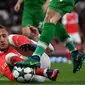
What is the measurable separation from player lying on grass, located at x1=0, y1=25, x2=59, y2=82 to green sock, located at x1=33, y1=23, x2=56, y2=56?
7.5 inches

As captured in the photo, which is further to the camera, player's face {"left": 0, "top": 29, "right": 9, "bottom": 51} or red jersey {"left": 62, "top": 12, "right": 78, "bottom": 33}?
red jersey {"left": 62, "top": 12, "right": 78, "bottom": 33}

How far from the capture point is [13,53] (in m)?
6.18

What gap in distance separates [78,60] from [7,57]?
4.05 ft

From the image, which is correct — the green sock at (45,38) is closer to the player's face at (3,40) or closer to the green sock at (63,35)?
the player's face at (3,40)

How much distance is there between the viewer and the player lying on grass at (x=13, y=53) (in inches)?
239

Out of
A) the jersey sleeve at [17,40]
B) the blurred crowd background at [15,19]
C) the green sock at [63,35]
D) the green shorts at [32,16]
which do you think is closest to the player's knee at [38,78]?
the jersey sleeve at [17,40]

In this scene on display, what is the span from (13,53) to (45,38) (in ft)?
1.52

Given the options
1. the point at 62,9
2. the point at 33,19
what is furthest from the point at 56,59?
the point at 62,9

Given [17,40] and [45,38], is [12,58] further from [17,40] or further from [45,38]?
[45,38]

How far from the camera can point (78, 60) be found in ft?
22.4

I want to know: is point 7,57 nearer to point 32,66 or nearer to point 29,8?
point 32,66

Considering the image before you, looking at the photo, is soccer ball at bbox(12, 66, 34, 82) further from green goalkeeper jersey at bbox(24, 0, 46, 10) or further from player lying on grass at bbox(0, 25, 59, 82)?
green goalkeeper jersey at bbox(24, 0, 46, 10)

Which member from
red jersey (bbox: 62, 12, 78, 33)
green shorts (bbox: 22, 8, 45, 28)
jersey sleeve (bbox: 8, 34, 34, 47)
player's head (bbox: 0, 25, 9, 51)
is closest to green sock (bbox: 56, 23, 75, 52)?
jersey sleeve (bbox: 8, 34, 34, 47)

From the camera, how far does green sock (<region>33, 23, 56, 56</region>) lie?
605cm
